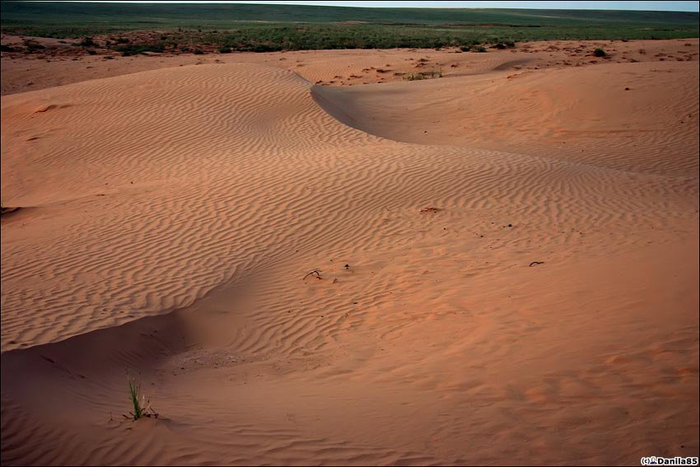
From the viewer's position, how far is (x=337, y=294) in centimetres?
723

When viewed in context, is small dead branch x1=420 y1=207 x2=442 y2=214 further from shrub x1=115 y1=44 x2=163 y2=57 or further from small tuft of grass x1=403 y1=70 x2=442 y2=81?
shrub x1=115 y1=44 x2=163 y2=57

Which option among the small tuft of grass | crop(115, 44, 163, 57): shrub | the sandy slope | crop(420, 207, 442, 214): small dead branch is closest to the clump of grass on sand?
the sandy slope

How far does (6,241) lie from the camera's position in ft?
28.3

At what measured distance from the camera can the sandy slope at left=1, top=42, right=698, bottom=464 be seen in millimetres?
4102

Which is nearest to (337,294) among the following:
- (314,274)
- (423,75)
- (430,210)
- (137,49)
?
(314,274)

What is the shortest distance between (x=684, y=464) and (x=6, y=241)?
8.69 meters

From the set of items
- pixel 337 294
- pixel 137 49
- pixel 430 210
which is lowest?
pixel 337 294

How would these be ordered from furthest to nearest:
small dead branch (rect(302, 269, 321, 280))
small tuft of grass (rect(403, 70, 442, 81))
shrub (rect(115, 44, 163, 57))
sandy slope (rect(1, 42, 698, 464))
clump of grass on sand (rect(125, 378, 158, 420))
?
shrub (rect(115, 44, 163, 57)), small tuft of grass (rect(403, 70, 442, 81)), small dead branch (rect(302, 269, 321, 280)), sandy slope (rect(1, 42, 698, 464)), clump of grass on sand (rect(125, 378, 158, 420))

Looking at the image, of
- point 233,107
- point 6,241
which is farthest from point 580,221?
point 233,107

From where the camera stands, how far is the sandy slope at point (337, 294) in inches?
161

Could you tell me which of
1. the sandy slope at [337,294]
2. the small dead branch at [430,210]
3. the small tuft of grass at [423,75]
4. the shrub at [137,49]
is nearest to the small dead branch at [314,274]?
the sandy slope at [337,294]

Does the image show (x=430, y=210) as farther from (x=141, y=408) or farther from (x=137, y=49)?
(x=137, y=49)

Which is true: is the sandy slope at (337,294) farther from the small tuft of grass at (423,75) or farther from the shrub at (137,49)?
the shrub at (137,49)

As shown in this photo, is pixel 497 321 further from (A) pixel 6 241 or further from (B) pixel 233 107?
(B) pixel 233 107
